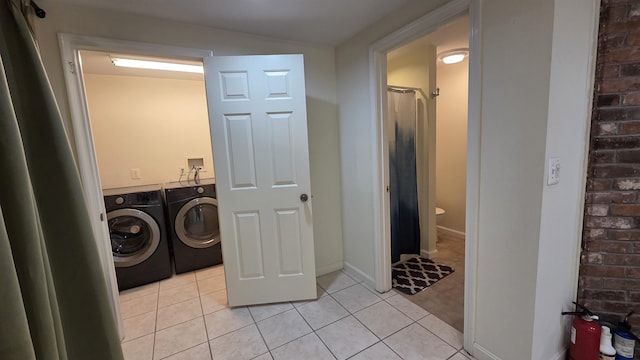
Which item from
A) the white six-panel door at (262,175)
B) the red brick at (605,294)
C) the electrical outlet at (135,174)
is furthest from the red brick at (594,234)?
the electrical outlet at (135,174)

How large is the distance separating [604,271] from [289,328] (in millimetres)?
1954

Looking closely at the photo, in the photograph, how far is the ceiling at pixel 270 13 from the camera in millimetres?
1677

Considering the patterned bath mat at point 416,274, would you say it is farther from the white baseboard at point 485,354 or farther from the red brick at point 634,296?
the red brick at point 634,296

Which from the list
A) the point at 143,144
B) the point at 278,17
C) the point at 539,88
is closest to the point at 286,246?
the point at 278,17

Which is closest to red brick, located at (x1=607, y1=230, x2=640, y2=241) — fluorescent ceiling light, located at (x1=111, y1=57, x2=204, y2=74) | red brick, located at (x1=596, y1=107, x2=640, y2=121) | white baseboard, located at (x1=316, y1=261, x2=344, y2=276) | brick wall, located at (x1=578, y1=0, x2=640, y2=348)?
brick wall, located at (x1=578, y1=0, x2=640, y2=348)

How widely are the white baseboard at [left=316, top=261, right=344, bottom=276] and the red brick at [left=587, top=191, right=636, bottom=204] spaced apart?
1.98 metres

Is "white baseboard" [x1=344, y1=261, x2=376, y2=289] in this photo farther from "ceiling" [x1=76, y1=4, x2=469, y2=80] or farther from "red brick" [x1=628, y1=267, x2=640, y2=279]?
"ceiling" [x1=76, y1=4, x2=469, y2=80]

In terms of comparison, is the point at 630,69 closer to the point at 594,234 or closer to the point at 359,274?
the point at 594,234

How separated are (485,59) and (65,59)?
2453mm

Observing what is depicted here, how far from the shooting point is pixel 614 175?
1411 mm

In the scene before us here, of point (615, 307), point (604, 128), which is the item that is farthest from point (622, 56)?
point (615, 307)

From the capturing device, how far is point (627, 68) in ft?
4.40

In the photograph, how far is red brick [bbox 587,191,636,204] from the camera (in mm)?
1400

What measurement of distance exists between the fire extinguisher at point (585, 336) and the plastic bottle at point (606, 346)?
0.08 feet
